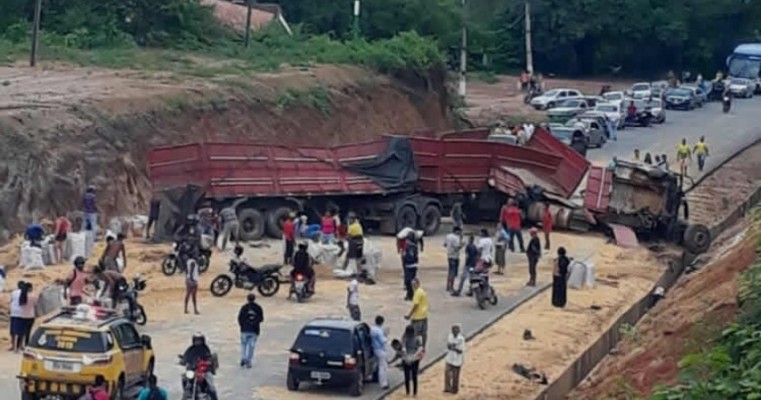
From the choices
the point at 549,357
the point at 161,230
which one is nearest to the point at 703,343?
the point at 549,357

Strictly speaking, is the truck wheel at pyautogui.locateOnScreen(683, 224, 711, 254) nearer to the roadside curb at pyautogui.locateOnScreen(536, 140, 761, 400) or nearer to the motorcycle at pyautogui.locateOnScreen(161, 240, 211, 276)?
the roadside curb at pyautogui.locateOnScreen(536, 140, 761, 400)

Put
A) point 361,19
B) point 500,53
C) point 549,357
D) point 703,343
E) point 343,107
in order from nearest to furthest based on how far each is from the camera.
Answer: point 703,343 < point 549,357 < point 343,107 < point 361,19 < point 500,53

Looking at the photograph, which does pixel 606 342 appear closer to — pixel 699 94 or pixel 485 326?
pixel 485 326

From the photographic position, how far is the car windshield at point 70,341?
75.7 feet

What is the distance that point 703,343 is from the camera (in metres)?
23.3

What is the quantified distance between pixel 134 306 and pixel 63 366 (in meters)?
7.09

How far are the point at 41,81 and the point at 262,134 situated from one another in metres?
6.63

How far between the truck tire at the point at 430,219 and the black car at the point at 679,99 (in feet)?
120

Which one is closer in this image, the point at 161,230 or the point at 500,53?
the point at 161,230

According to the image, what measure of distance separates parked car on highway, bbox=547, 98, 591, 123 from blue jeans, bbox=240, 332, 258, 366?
4323 cm

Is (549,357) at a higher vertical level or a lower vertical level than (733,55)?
lower

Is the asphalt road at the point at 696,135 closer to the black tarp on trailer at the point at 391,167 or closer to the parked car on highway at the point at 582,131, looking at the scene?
the parked car on highway at the point at 582,131

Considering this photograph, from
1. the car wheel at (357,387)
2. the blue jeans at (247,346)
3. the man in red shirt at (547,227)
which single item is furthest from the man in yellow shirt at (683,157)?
the car wheel at (357,387)

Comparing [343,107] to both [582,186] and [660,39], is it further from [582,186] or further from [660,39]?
[660,39]
